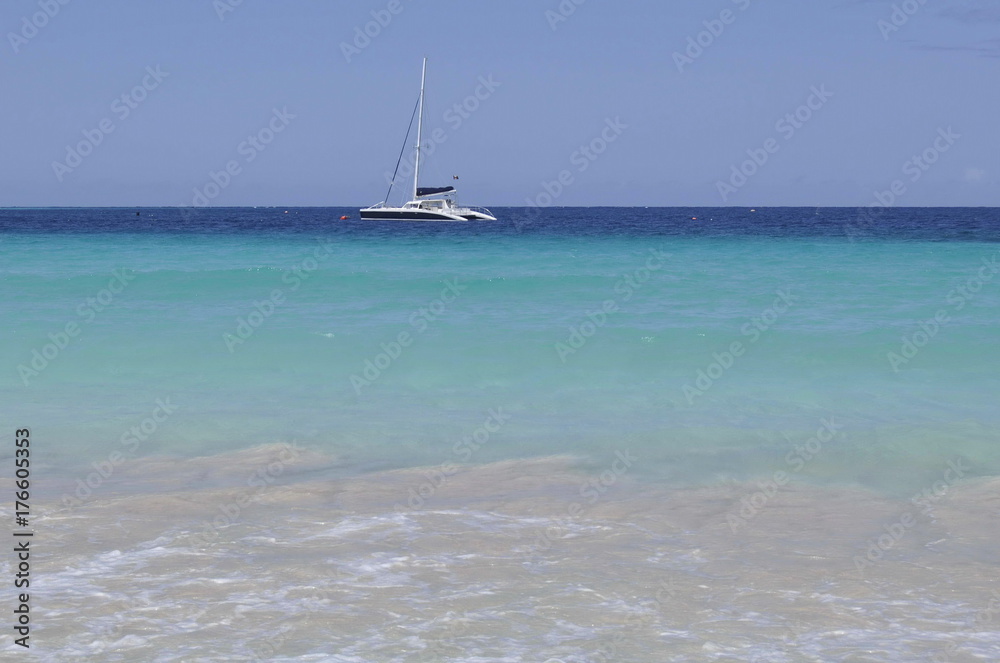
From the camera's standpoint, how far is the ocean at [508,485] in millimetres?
5316

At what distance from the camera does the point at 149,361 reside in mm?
15906

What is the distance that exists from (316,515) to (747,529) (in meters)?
3.39

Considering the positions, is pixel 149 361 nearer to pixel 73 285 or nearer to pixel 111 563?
pixel 111 563

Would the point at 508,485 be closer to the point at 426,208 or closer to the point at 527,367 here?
the point at 527,367

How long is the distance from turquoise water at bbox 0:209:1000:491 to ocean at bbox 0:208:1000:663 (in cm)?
9

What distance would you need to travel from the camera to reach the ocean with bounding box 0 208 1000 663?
532 centimetres

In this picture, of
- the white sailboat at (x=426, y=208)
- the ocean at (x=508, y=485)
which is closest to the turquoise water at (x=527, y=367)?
the ocean at (x=508, y=485)

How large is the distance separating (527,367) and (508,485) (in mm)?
7280

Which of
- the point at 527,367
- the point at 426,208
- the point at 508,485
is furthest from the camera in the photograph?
the point at 426,208

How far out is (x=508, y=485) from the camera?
27.6ft

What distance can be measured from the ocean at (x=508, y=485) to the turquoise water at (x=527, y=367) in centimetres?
9

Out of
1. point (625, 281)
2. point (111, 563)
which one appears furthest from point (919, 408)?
point (625, 281)

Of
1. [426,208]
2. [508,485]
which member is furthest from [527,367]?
[426,208]
